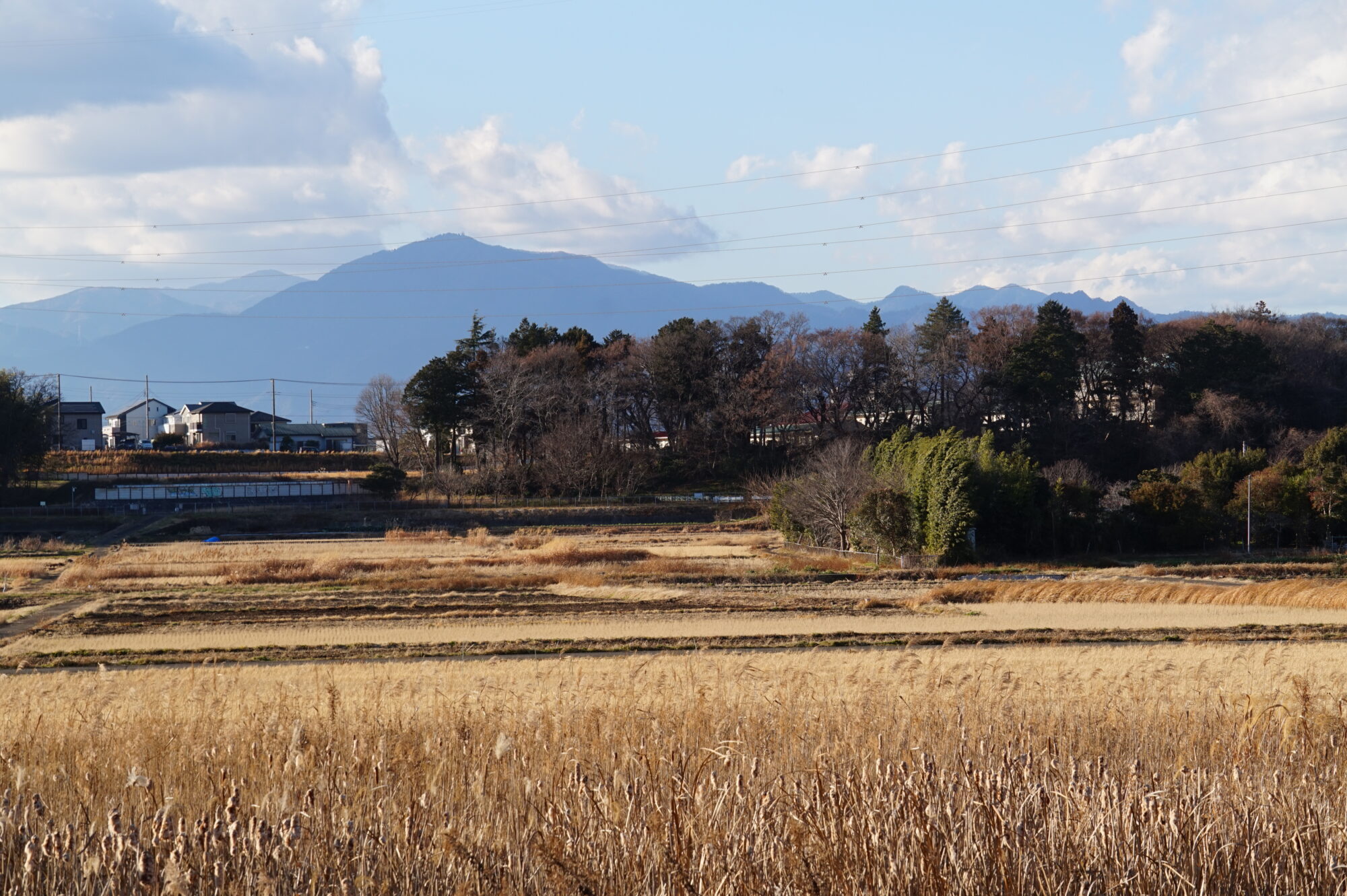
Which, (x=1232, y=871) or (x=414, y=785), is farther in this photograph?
(x=414, y=785)

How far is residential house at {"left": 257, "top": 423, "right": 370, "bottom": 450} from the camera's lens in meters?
112

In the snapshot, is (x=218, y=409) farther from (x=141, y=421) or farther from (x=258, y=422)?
(x=141, y=421)

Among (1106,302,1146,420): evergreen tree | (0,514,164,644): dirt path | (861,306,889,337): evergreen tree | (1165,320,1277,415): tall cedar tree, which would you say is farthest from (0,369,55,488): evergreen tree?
(1165,320,1277,415): tall cedar tree

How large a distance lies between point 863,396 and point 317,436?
219ft

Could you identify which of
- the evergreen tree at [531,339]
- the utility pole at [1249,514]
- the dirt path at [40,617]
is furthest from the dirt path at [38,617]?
the evergreen tree at [531,339]

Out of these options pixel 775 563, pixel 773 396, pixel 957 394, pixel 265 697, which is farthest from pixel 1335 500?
pixel 265 697

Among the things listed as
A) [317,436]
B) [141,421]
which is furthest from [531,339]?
[141,421]

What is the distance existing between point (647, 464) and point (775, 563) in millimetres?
35540

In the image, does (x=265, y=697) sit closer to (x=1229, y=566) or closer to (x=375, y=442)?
(x=1229, y=566)

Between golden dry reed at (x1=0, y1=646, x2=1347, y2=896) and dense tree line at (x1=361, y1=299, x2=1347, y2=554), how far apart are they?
47.7 meters

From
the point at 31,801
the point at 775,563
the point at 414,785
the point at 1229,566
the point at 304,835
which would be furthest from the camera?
the point at 775,563

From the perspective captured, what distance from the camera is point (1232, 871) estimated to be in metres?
3.98

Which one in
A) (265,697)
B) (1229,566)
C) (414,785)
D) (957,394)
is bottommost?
(1229,566)

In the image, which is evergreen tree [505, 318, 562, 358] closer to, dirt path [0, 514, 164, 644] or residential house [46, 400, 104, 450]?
dirt path [0, 514, 164, 644]
